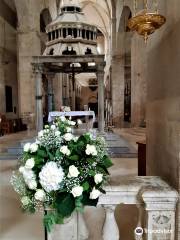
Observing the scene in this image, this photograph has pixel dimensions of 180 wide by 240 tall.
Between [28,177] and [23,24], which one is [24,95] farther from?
[28,177]

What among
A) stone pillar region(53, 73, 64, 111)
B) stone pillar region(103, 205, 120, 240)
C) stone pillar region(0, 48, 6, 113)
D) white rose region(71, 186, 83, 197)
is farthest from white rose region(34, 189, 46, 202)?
stone pillar region(53, 73, 64, 111)

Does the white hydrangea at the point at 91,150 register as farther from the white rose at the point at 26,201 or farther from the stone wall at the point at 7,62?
the stone wall at the point at 7,62

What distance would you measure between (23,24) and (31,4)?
1.34 m

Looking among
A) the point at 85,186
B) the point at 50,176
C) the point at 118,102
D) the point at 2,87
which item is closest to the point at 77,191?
the point at 85,186

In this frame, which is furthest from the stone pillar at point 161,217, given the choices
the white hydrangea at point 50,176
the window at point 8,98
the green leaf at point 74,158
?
the window at point 8,98

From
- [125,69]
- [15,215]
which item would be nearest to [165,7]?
[15,215]

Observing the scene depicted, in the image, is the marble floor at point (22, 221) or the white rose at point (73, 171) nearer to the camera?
the white rose at point (73, 171)

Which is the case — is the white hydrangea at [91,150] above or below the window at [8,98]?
below

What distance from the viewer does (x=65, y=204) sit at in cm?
192

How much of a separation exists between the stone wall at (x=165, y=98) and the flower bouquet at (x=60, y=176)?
0.77 meters

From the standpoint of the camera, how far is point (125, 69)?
21172 millimetres

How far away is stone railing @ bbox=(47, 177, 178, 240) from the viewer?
232 centimetres

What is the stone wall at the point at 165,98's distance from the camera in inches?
94.0

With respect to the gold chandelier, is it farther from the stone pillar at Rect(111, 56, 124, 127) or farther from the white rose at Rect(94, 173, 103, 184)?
the stone pillar at Rect(111, 56, 124, 127)
